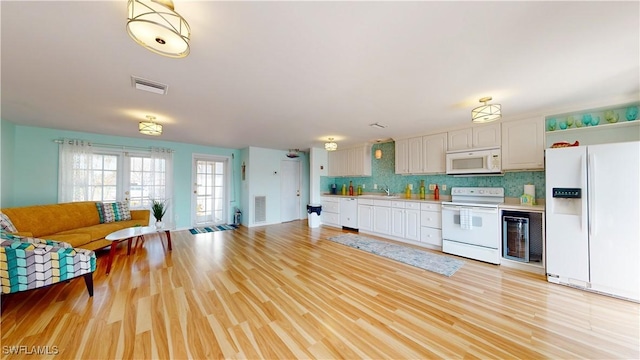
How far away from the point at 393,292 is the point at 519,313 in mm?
1133

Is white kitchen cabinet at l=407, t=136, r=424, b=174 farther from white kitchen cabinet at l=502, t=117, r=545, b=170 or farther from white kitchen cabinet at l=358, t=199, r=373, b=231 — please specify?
white kitchen cabinet at l=502, t=117, r=545, b=170

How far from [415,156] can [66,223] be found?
6.55m

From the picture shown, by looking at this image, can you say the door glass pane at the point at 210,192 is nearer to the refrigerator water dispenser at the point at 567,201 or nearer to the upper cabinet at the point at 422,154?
the upper cabinet at the point at 422,154

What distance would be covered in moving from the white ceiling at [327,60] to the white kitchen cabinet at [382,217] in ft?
7.02

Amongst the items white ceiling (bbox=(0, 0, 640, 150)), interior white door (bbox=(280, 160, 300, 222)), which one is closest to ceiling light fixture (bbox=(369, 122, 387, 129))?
white ceiling (bbox=(0, 0, 640, 150))

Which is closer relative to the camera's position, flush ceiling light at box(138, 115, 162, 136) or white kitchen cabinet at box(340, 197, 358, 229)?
flush ceiling light at box(138, 115, 162, 136)

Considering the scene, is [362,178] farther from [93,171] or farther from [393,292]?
[93,171]

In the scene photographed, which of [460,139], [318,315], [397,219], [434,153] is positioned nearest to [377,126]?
[434,153]

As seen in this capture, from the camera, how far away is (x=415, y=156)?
4.55 metres

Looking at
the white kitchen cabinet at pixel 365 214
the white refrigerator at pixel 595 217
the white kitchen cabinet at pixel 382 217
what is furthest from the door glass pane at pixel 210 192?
the white refrigerator at pixel 595 217

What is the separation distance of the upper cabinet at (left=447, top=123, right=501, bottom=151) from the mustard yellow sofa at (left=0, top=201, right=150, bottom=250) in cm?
633

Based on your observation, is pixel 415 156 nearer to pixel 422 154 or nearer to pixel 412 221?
pixel 422 154

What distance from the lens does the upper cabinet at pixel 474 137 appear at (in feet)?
11.6

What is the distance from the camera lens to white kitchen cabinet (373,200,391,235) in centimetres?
462
